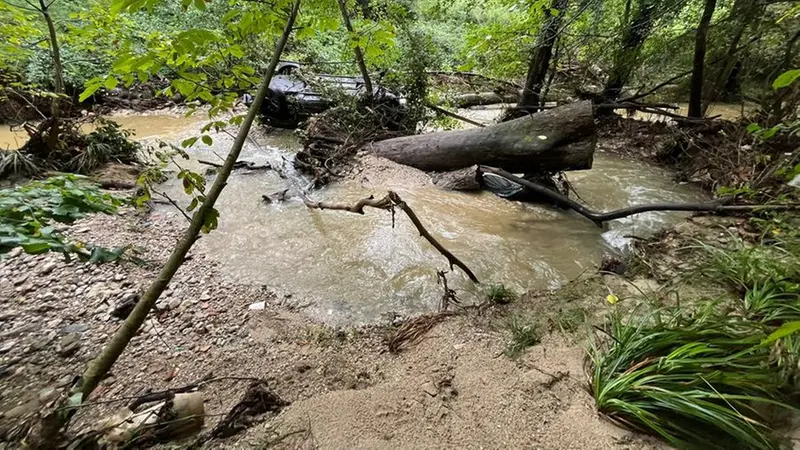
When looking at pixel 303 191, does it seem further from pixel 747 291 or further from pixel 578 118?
pixel 747 291

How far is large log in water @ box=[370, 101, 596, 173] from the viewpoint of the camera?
4520 mm

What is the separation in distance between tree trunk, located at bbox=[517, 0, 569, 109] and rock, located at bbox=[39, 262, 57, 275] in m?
6.29

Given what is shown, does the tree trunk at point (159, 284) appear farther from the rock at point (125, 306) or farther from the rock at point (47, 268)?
the rock at point (47, 268)

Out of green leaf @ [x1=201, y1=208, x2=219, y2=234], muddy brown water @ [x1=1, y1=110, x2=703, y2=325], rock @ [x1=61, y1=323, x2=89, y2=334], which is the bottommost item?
muddy brown water @ [x1=1, y1=110, x2=703, y2=325]

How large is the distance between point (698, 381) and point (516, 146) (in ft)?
12.3

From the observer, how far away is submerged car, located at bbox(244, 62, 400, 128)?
708 cm

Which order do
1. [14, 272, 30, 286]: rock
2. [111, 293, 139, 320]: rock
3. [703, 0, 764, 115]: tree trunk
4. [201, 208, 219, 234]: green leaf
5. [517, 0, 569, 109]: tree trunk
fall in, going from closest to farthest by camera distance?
[201, 208, 219, 234]: green leaf, [111, 293, 139, 320]: rock, [14, 272, 30, 286]: rock, [703, 0, 764, 115]: tree trunk, [517, 0, 569, 109]: tree trunk

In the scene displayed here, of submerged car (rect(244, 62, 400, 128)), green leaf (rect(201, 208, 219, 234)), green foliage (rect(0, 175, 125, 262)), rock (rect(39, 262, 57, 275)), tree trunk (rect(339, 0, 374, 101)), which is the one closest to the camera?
green foliage (rect(0, 175, 125, 262))

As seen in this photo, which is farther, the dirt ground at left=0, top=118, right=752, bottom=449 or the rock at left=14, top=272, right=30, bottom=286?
the rock at left=14, top=272, right=30, bottom=286

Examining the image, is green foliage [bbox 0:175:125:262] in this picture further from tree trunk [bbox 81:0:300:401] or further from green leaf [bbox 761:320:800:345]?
green leaf [bbox 761:320:800:345]

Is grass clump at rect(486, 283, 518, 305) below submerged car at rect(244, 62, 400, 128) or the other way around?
below

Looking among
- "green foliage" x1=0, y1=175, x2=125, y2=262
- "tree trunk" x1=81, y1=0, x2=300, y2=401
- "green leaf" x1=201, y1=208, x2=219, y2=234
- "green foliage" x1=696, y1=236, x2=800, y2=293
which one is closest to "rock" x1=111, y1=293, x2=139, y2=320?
"green foliage" x1=0, y1=175, x2=125, y2=262

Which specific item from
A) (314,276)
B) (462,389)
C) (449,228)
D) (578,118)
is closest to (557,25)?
(578,118)

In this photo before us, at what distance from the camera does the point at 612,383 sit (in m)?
1.86
